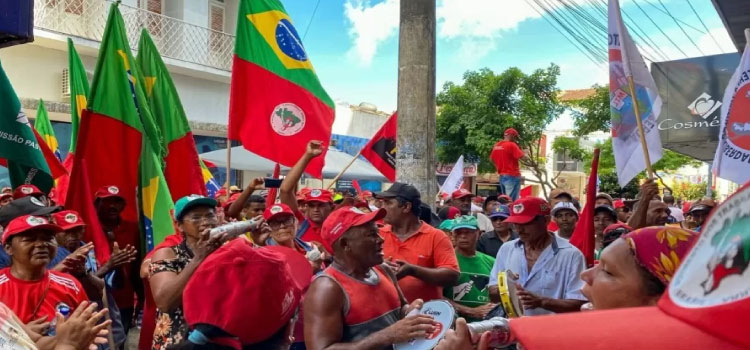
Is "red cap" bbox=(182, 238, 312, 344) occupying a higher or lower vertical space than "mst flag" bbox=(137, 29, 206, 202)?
lower

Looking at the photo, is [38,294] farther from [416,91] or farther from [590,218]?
[416,91]

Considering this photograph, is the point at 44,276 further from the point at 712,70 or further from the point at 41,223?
the point at 712,70

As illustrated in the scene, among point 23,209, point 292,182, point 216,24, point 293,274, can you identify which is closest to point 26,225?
point 23,209

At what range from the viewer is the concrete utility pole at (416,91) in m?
7.14

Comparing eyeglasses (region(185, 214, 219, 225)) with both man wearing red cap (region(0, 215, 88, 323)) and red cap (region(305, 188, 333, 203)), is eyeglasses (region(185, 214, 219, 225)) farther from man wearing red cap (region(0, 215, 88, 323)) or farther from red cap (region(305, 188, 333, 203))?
red cap (region(305, 188, 333, 203))

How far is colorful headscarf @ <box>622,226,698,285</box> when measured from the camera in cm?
144

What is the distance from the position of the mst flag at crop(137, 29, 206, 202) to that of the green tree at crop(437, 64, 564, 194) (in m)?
13.9

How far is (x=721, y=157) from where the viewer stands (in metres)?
4.95

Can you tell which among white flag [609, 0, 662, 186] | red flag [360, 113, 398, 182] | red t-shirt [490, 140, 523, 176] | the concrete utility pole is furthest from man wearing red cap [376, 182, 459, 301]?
red t-shirt [490, 140, 523, 176]

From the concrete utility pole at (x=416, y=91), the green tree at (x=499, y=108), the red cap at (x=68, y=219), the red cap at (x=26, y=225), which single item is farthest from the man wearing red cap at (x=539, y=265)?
the green tree at (x=499, y=108)

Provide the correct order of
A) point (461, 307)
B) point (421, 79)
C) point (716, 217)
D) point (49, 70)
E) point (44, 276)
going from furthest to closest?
1. point (49, 70)
2. point (421, 79)
3. point (461, 307)
4. point (44, 276)
5. point (716, 217)

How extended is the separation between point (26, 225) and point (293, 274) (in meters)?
1.52

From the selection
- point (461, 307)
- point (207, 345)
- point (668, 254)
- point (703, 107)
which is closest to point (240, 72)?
point (461, 307)

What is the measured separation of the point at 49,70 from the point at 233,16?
5.24m
